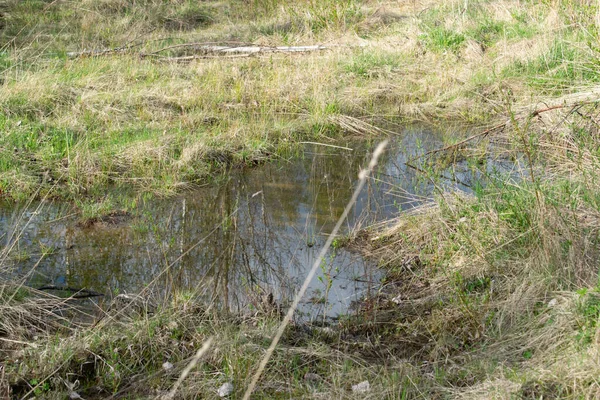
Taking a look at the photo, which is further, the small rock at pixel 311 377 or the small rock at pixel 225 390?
the small rock at pixel 311 377

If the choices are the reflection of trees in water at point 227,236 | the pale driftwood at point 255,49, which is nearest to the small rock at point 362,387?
the reflection of trees in water at point 227,236

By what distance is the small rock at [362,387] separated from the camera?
3043 millimetres

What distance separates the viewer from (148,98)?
7785 mm

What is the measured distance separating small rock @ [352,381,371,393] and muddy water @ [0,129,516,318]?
0.92m

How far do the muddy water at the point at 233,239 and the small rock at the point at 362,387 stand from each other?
0.92m

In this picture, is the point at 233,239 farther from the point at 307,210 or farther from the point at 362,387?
the point at 362,387

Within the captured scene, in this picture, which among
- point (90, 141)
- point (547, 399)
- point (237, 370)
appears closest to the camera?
point (547, 399)

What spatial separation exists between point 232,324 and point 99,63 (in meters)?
5.97

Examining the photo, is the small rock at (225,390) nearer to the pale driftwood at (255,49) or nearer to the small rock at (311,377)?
the small rock at (311,377)

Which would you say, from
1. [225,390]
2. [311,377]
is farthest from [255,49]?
[225,390]

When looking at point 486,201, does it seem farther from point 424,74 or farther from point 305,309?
point 424,74

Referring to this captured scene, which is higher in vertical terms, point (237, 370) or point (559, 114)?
point (559, 114)

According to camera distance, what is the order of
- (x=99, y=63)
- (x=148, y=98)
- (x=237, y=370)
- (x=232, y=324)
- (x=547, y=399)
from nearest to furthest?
(x=547, y=399) → (x=237, y=370) → (x=232, y=324) → (x=148, y=98) → (x=99, y=63)

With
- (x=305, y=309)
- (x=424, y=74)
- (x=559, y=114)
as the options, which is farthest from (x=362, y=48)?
(x=305, y=309)
